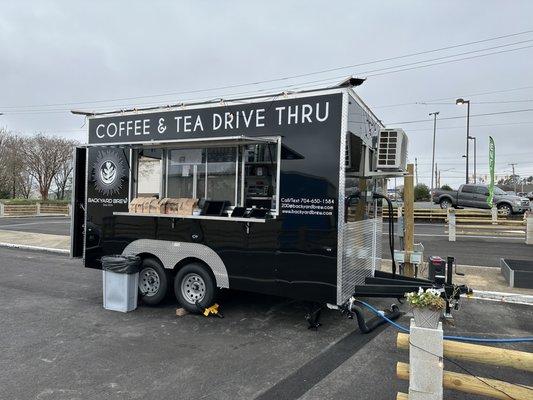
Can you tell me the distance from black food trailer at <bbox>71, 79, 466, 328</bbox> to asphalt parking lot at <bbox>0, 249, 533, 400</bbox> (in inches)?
23.6

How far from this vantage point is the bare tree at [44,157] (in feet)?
141

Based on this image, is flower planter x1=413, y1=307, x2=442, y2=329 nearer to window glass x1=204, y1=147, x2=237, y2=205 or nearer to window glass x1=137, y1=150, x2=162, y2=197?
window glass x1=204, y1=147, x2=237, y2=205

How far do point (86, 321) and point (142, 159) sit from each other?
8.62ft

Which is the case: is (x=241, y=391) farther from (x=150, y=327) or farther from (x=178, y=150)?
(x=178, y=150)

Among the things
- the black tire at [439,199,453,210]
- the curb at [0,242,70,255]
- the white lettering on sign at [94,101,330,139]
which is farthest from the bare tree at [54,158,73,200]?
the white lettering on sign at [94,101,330,139]

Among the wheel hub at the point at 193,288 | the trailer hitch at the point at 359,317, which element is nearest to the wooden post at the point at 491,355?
the trailer hitch at the point at 359,317

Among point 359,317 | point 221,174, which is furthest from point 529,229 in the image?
point 221,174

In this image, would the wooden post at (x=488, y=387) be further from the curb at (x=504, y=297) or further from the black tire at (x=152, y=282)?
the curb at (x=504, y=297)

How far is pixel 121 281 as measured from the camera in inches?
257

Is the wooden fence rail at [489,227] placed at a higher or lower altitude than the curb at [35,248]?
higher

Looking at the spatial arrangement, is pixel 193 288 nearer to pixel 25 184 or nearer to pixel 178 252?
pixel 178 252

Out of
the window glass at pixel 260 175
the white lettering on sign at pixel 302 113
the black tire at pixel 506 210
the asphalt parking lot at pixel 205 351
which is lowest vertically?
the asphalt parking lot at pixel 205 351

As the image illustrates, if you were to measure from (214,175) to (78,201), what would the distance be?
9.46ft

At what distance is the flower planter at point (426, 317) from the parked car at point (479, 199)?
22874 mm
